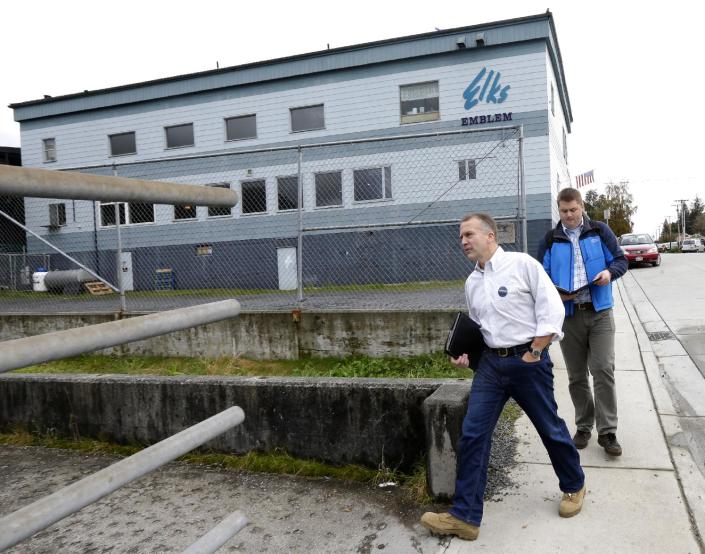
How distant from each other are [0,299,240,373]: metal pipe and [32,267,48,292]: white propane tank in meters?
10.2

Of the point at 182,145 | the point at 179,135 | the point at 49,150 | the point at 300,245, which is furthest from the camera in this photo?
the point at 49,150

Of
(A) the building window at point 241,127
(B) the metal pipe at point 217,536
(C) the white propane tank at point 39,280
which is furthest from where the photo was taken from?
(A) the building window at point 241,127

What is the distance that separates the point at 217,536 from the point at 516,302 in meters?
2.12

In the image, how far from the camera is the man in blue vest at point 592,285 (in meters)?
4.14

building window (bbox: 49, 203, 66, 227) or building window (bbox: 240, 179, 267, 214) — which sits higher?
building window (bbox: 240, 179, 267, 214)

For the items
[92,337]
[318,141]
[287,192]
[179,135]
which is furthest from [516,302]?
[179,135]

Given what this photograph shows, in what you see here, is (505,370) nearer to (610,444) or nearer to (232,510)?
(610,444)

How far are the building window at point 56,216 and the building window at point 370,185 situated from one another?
6179 mm

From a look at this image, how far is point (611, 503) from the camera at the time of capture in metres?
3.46

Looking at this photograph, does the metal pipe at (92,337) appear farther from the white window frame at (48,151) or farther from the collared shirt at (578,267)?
the white window frame at (48,151)

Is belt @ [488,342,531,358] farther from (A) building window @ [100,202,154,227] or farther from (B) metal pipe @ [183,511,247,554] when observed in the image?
(A) building window @ [100,202,154,227]

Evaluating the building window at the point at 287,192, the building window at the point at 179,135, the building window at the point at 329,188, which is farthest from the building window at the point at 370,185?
the building window at the point at 179,135

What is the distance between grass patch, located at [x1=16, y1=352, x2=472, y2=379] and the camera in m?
6.85

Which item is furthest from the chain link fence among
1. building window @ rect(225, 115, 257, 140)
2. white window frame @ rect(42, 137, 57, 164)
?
white window frame @ rect(42, 137, 57, 164)
